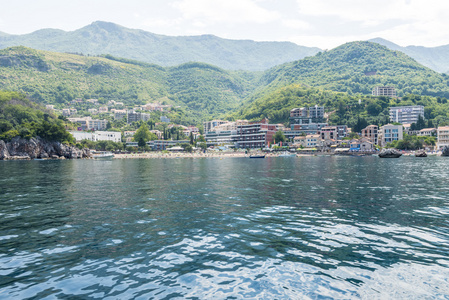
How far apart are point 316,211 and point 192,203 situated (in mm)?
8785

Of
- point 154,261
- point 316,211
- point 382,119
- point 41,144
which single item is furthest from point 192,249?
point 382,119

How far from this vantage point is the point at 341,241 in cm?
1215

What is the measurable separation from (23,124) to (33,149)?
14.3 m

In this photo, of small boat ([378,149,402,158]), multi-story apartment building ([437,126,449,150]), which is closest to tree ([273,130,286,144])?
multi-story apartment building ([437,126,449,150])

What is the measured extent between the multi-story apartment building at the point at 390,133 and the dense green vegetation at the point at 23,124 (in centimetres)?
17120

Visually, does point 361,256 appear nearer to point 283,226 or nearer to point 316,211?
point 283,226

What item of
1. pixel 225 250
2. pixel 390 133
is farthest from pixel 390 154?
pixel 225 250

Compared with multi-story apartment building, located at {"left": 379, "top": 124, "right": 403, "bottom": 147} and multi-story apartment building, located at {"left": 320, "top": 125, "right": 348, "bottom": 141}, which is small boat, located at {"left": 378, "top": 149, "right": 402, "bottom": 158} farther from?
multi-story apartment building, located at {"left": 320, "top": 125, "right": 348, "bottom": 141}

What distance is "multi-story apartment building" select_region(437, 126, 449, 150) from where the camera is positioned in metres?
132

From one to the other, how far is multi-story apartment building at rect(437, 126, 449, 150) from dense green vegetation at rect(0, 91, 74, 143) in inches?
6738

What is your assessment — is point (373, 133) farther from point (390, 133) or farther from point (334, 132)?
point (334, 132)

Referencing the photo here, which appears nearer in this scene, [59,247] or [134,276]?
[134,276]

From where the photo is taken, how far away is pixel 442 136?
438 ft

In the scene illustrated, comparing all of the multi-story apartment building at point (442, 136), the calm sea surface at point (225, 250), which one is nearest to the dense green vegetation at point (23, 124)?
Result: the calm sea surface at point (225, 250)
